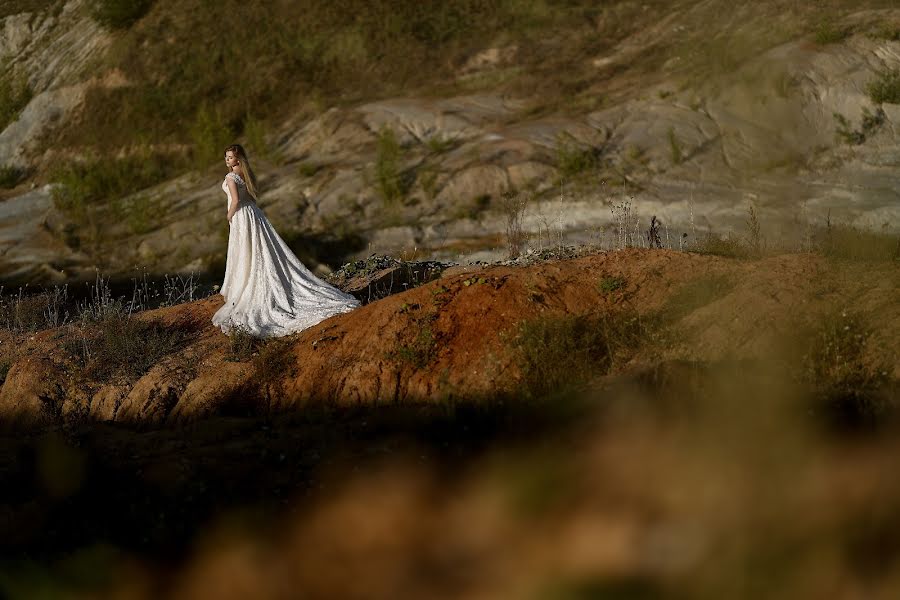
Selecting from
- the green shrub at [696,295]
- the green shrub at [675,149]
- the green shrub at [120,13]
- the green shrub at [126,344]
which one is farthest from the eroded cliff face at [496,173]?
the green shrub at [696,295]

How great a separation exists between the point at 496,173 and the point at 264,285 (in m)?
13.2

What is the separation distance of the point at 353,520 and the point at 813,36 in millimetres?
23372

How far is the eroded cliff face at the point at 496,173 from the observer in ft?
70.8

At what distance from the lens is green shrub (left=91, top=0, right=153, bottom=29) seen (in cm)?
3653

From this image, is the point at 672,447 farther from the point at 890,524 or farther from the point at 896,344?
the point at 896,344

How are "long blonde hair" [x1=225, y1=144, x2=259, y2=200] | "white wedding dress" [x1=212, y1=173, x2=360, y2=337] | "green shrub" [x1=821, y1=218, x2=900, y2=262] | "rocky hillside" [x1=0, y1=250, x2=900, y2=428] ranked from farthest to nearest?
"long blonde hair" [x1=225, y1=144, x2=259, y2=200] → "white wedding dress" [x1=212, y1=173, x2=360, y2=337] → "green shrub" [x1=821, y1=218, x2=900, y2=262] → "rocky hillside" [x1=0, y1=250, x2=900, y2=428]

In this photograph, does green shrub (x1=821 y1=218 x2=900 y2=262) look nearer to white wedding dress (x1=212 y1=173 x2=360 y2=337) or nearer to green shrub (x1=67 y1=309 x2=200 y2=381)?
white wedding dress (x1=212 y1=173 x2=360 y2=337)

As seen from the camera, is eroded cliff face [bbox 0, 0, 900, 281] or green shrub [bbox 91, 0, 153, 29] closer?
eroded cliff face [bbox 0, 0, 900, 281]

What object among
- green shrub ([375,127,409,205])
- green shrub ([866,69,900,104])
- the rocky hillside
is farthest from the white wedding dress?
green shrub ([866,69,900,104])

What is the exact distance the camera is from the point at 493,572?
2.57m

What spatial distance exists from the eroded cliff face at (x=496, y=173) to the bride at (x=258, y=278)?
29.8 feet

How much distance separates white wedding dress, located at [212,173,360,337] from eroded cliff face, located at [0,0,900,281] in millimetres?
9056

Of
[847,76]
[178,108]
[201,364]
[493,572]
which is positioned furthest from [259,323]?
[178,108]

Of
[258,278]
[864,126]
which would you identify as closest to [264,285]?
[258,278]
